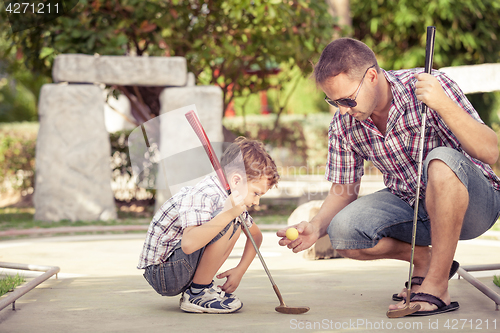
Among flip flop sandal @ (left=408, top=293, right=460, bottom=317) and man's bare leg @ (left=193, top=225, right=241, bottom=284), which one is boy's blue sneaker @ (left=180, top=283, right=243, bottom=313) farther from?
flip flop sandal @ (left=408, top=293, right=460, bottom=317)

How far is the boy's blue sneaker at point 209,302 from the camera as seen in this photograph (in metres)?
2.56

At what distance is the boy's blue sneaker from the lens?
2.56 m

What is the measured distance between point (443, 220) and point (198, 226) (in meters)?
1.02

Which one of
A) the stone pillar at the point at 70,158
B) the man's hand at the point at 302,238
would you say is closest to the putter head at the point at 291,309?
the man's hand at the point at 302,238

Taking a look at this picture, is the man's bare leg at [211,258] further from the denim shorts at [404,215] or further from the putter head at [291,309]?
the denim shorts at [404,215]

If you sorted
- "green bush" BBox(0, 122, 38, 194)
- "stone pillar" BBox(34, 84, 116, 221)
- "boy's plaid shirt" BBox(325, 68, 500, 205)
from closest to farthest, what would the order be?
"boy's plaid shirt" BBox(325, 68, 500, 205) < "stone pillar" BBox(34, 84, 116, 221) < "green bush" BBox(0, 122, 38, 194)

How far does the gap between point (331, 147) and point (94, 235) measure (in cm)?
324

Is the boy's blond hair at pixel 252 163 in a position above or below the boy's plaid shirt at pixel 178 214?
above

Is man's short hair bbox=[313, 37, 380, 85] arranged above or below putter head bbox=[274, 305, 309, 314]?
above

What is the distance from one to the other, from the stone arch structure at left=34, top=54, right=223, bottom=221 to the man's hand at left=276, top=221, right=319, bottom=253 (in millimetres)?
3928

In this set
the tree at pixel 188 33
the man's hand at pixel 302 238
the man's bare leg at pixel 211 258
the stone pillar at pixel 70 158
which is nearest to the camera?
the man's bare leg at pixel 211 258

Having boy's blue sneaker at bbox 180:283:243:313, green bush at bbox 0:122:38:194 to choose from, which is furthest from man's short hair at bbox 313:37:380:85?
green bush at bbox 0:122:38:194

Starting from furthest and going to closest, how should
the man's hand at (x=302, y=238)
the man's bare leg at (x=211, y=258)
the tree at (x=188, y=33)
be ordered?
the tree at (x=188, y=33), the man's hand at (x=302, y=238), the man's bare leg at (x=211, y=258)

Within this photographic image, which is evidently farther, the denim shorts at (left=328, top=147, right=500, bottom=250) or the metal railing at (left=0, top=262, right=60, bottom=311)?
the denim shorts at (left=328, top=147, right=500, bottom=250)
